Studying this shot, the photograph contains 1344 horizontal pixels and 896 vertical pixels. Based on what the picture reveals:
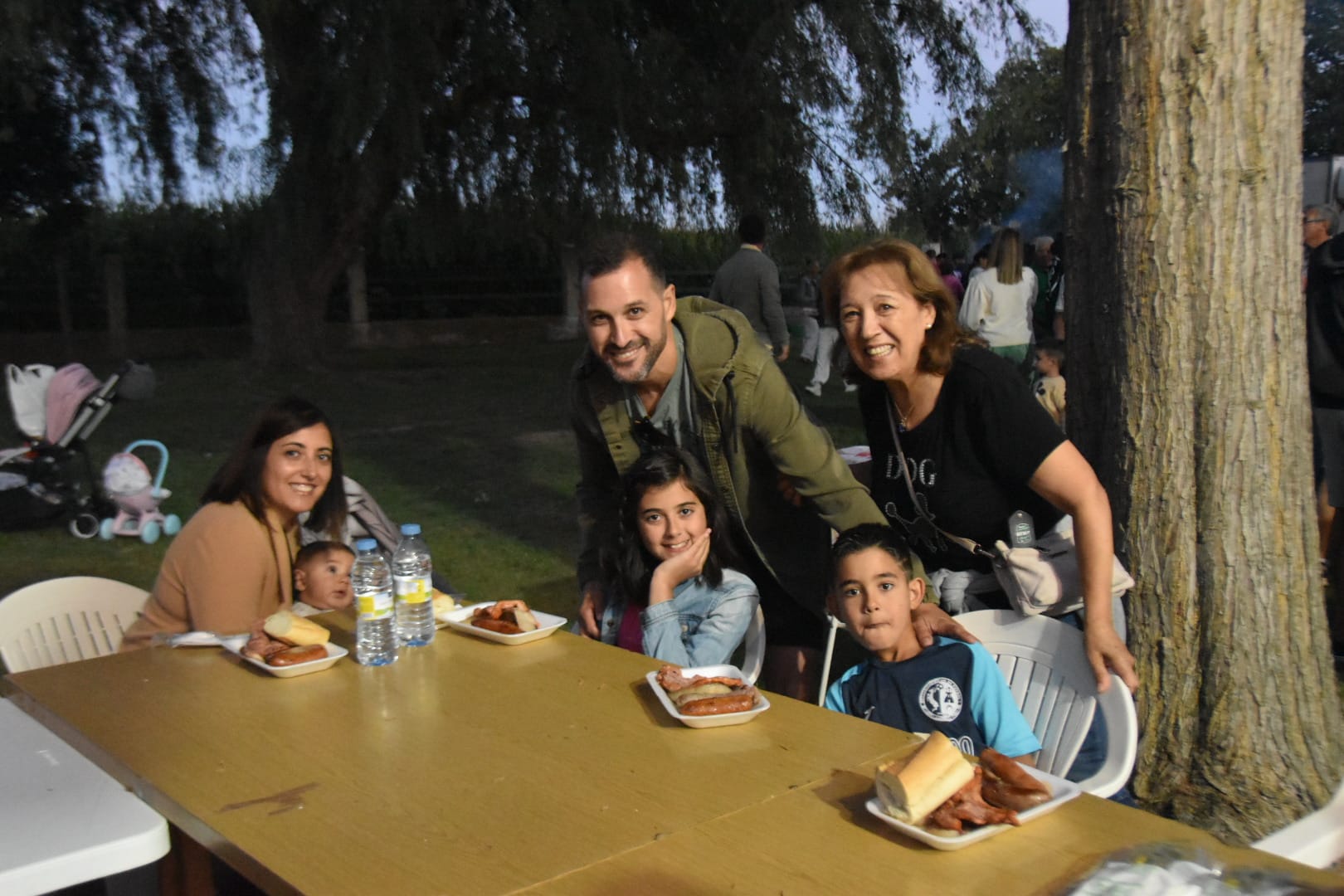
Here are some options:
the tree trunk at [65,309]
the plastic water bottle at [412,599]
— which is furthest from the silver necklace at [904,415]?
the tree trunk at [65,309]

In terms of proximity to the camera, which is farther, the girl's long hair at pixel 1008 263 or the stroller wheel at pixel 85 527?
the girl's long hair at pixel 1008 263

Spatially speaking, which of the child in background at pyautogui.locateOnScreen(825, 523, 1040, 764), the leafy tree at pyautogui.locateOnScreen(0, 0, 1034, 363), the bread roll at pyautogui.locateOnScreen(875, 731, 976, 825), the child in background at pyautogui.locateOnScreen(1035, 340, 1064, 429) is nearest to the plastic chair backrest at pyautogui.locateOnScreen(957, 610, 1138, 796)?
the child in background at pyautogui.locateOnScreen(825, 523, 1040, 764)

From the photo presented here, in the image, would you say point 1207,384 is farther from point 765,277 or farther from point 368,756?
point 765,277

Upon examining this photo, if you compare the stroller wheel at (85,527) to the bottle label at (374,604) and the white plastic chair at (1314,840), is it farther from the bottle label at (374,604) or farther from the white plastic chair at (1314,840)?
the white plastic chair at (1314,840)

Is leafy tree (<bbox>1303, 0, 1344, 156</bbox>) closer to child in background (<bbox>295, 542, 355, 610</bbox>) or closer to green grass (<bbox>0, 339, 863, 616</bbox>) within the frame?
green grass (<bbox>0, 339, 863, 616</bbox>)

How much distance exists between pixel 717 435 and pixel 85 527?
17.9 feet

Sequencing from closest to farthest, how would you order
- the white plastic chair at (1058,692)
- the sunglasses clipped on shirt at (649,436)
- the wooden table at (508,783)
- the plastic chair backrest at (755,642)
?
1. the wooden table at (508,783)
2. the white plastic chair at (1058,692)
3. the plastic chair backrest at (755,642)
4. the sunglasses clipped on shirt at (649,436)

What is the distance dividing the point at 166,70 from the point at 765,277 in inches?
252

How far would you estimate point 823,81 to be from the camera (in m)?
10.5

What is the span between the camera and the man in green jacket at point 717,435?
3248 millimetres

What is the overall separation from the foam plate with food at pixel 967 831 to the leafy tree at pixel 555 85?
906 centimetres

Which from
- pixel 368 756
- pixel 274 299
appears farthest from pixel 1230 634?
pixel 274 299

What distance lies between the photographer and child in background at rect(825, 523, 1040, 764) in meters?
2.62

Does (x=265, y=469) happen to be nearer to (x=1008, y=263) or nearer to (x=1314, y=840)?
(x=1314, y=840)
